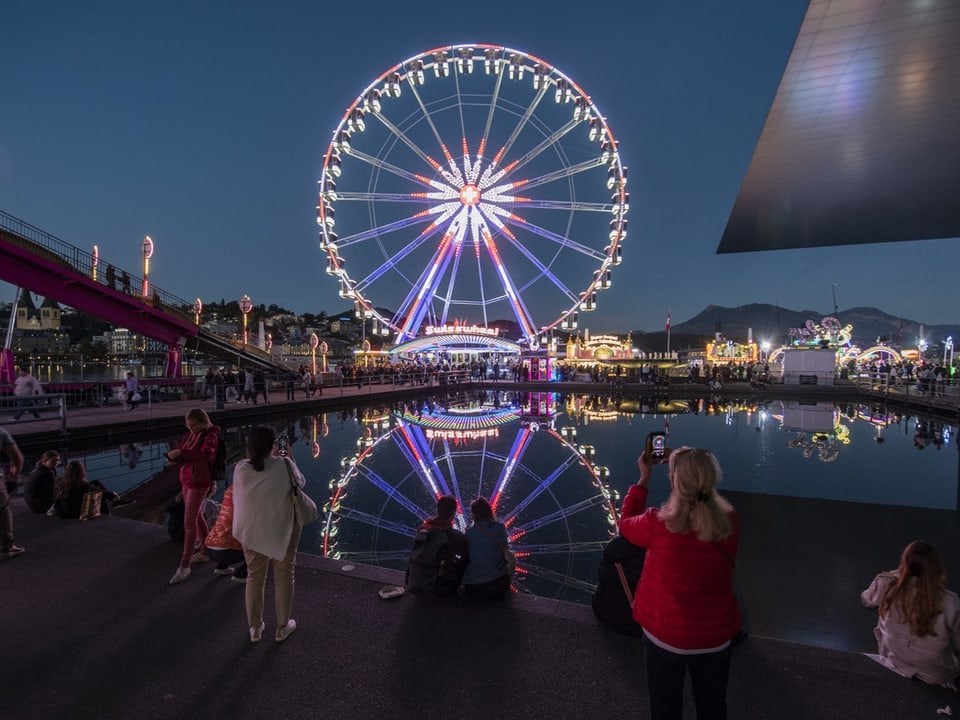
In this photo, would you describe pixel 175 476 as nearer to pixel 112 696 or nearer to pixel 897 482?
pixel 112 696

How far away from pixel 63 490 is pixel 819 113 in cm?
1832

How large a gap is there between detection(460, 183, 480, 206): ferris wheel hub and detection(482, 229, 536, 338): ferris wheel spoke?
1713 millimetres

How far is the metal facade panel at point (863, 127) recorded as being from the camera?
10.9 meters

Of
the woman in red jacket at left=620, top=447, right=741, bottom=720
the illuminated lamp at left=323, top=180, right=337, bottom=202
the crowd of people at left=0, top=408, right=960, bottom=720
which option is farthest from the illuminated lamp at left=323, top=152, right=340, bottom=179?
the woman in red jacket at left=620, top=447, right=741, bottom=720

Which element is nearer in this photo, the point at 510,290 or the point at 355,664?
the point at 355,664

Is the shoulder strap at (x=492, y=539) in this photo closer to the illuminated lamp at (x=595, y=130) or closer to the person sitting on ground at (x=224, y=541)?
the person sitting on ground at (x=224, y=541)

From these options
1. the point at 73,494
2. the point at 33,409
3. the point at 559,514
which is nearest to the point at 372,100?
the point at 33,409

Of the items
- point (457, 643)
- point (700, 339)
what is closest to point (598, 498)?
point (457, 643)

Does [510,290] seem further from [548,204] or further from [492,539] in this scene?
[492,539]

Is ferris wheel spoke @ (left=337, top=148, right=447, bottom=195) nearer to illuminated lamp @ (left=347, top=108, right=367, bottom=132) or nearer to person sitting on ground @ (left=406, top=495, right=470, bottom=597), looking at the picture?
illuminated lamp @ (left=347, top=108, right=367, bottom=132)

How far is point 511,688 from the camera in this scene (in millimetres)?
3117

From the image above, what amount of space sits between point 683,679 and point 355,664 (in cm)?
214

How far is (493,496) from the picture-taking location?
27.0ft

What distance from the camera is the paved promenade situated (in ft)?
9.68
